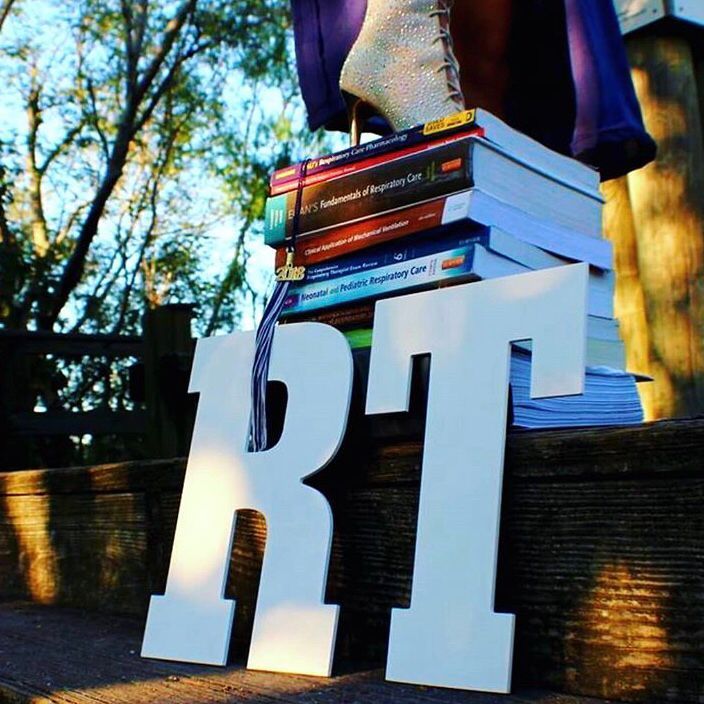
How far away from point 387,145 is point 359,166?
0.18 feet

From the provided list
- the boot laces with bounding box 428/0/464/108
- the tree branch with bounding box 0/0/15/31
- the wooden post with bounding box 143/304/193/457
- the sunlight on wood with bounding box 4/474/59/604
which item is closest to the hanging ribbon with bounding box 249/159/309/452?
the boot laces with bounding box 428/0/464/108

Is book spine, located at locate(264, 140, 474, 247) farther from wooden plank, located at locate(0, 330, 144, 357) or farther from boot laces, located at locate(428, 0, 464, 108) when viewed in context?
wooden plank, located at locate(0, 330, 144, 357)

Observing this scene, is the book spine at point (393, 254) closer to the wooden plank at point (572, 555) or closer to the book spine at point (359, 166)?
the book spine at point (359, 166)

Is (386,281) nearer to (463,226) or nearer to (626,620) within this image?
(463,226)

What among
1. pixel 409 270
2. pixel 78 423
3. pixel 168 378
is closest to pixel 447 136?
pixel 409 270

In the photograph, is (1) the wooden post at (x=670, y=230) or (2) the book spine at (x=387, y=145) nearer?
(2) the book spine at (x=387, y=145)

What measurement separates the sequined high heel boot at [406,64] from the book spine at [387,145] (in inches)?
5.0

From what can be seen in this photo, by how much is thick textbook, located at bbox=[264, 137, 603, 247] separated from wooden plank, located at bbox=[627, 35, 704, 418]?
936 millimetres

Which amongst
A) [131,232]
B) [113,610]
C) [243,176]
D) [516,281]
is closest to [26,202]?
[131,232]

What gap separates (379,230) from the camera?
56.5 inches

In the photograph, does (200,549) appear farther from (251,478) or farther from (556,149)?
(556,149)

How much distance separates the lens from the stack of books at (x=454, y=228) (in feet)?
4.40

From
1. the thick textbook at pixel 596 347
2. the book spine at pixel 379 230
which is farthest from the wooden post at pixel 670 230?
the book spine at pixel 379 230

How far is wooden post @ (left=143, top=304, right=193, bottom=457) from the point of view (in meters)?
3.86
